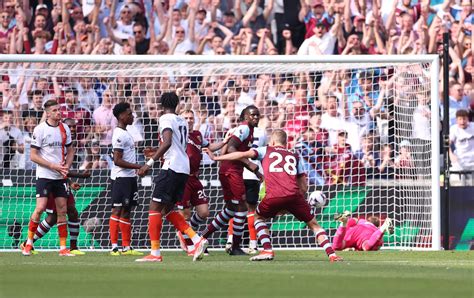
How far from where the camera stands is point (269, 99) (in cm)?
1892

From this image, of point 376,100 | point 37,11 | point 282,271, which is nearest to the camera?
point 282,271

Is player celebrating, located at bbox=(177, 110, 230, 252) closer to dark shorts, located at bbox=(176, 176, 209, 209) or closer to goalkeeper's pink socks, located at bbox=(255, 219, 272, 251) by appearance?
dark shorts, located at bbox=(176, 176, 209, 209)

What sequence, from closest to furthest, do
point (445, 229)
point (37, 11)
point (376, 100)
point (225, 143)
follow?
1. point (225, 143)
2. point (445, 229)
3. point (376, 100)
4. point (37, 11)

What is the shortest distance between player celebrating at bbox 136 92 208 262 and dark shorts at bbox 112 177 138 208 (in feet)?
7.52

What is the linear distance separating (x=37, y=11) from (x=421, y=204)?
8.04 meters

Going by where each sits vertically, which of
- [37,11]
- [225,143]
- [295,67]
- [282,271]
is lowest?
[282,271]

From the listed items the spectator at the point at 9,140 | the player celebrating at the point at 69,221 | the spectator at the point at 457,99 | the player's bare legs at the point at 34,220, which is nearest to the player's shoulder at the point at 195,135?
the player celebrating at the point at 69,221

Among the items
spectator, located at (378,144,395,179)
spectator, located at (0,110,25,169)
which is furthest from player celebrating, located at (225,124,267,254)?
spectator, located at (0,110,25,169)

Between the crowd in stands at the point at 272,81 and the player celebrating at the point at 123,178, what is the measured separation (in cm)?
280

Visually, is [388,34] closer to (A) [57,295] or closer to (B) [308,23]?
(B) [308,23]

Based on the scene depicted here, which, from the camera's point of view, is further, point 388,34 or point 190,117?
point 388,34

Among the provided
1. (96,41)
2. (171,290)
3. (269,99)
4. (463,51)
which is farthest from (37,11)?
(171,290)

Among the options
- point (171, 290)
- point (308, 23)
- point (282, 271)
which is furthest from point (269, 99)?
point (171, 290)

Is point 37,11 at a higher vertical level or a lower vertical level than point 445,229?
higher
